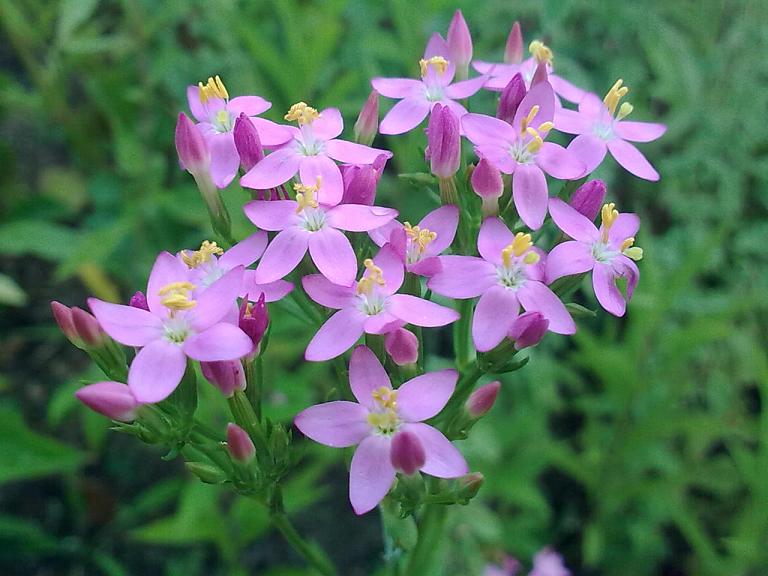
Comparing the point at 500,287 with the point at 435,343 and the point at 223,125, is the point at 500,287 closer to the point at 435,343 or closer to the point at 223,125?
the point at 223,125

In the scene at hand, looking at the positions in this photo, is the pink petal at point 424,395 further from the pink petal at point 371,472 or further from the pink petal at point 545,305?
the pink petal at point 545,305

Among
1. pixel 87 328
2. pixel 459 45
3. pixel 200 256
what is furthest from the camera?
pixel 459 45

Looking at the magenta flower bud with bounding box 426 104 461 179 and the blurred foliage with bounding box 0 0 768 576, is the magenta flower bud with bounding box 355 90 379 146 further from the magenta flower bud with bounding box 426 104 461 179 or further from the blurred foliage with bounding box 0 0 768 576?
the blurred foliage with bounding box 0 0 768 576

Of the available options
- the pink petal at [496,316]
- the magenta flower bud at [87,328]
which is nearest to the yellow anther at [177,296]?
the magenta flower bud at [87,328]

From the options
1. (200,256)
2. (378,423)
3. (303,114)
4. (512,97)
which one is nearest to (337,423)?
(378,423)

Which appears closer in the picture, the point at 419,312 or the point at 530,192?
the point at 419,312

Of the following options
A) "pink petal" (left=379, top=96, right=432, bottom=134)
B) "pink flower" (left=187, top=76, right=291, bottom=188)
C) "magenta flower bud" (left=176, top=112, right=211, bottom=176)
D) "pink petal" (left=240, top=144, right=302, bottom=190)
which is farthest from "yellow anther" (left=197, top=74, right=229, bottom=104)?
"pink petal" (left=379, top=96, right=432, bottom=134)

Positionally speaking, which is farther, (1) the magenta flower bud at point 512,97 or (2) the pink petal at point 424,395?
(1) the magenta flower bud at point 512,97
